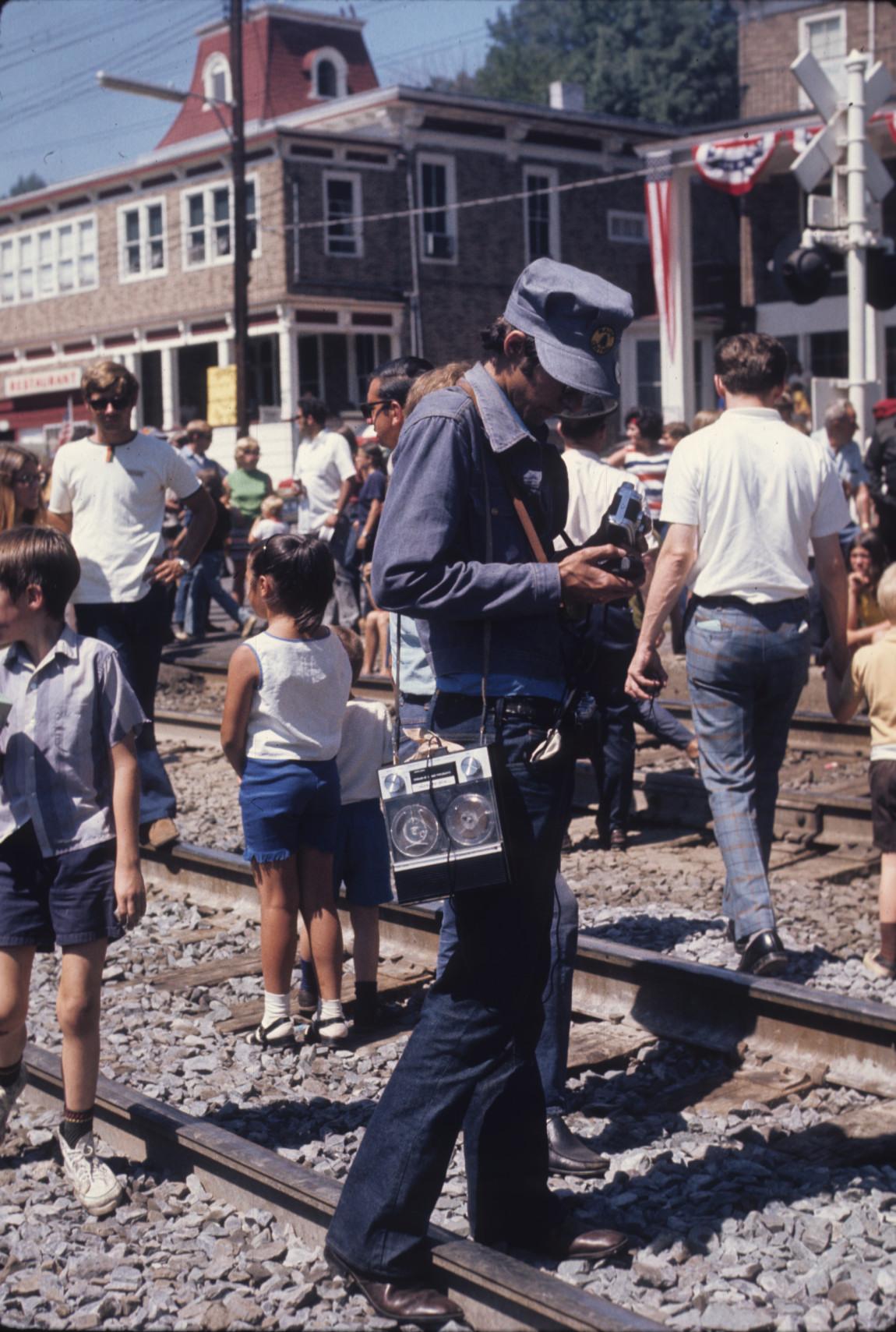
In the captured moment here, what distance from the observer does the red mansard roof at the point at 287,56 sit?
47.0 metres

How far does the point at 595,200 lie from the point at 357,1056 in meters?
41.5

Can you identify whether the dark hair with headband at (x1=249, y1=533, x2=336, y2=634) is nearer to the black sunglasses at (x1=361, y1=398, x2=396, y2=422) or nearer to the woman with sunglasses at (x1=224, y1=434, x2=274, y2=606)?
the black sunglasses at (x1=361, y1=398, x2=396, y2=422)

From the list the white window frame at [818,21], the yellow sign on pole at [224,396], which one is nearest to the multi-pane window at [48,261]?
the yellow sign on pole at [224,396]

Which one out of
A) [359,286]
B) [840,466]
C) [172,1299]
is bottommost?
[172,1299]

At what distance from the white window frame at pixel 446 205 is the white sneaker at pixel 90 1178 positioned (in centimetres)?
3794

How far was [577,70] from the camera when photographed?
251ft

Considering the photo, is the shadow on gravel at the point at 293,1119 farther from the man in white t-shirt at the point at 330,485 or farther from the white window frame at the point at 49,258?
the white window frame at the point at 49,258

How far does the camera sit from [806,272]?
46.1ft

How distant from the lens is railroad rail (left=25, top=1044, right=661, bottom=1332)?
3303mm

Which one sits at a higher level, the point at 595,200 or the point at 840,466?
the point at 595,200

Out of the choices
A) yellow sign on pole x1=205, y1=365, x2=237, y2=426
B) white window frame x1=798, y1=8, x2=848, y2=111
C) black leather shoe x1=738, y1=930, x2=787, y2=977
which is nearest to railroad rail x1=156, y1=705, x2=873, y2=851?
black leather shoe x1=738, y1=930, x2=787, y2=977

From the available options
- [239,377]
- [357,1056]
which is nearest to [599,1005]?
[357,1056]

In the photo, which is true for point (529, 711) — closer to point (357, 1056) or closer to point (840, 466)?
point (357, 1056)

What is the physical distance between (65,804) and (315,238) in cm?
3634
